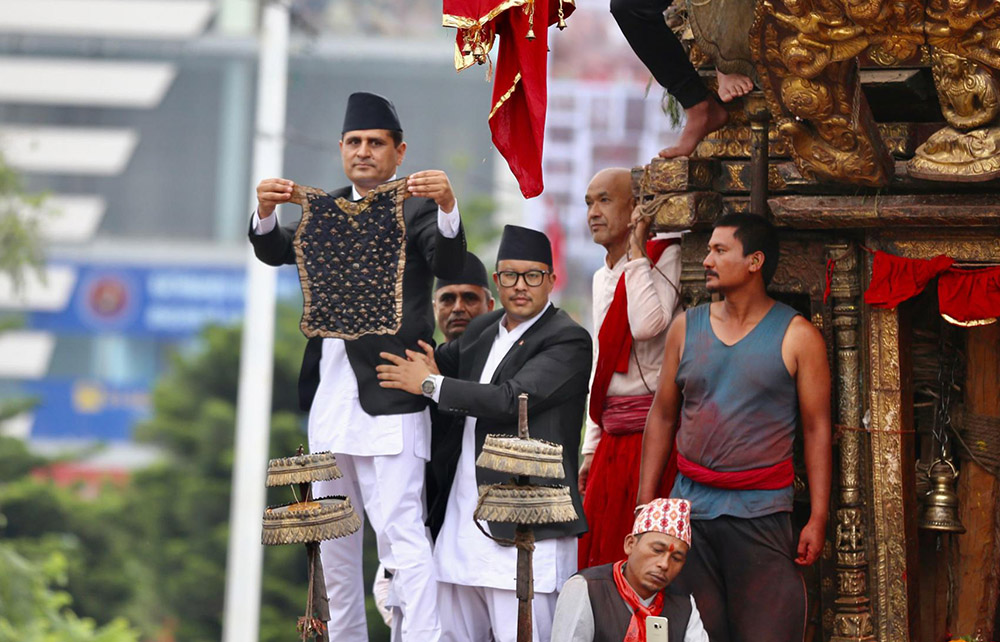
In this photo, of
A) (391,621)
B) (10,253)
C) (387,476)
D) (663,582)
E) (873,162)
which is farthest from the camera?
(10,253)

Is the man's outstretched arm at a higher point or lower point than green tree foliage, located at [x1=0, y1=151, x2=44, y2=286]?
lower

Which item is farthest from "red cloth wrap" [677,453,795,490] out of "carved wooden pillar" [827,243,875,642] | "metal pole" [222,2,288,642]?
"metal pole" [222,2,288,642]

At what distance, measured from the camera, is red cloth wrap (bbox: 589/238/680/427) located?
648cm

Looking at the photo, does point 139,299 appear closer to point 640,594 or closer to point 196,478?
point 196,478

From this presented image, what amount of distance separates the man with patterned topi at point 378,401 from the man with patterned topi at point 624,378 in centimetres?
76

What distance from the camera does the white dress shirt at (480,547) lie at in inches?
238

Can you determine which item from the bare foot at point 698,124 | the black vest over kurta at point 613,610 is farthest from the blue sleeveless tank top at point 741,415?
the bare foot at point 698,124

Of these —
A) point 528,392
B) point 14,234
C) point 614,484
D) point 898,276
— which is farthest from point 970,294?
point 14,234

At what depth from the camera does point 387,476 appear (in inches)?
241

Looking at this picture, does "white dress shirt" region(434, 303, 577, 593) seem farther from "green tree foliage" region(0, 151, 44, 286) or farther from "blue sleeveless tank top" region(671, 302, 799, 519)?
"green tree foliage" region(0, 151, 44, 286)

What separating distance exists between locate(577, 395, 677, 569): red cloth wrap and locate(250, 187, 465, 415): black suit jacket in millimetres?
851

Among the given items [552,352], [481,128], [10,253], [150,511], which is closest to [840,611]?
[552,352]

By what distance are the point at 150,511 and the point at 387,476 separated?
14682 millimetres

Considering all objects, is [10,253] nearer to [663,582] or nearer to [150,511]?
[150,511]
